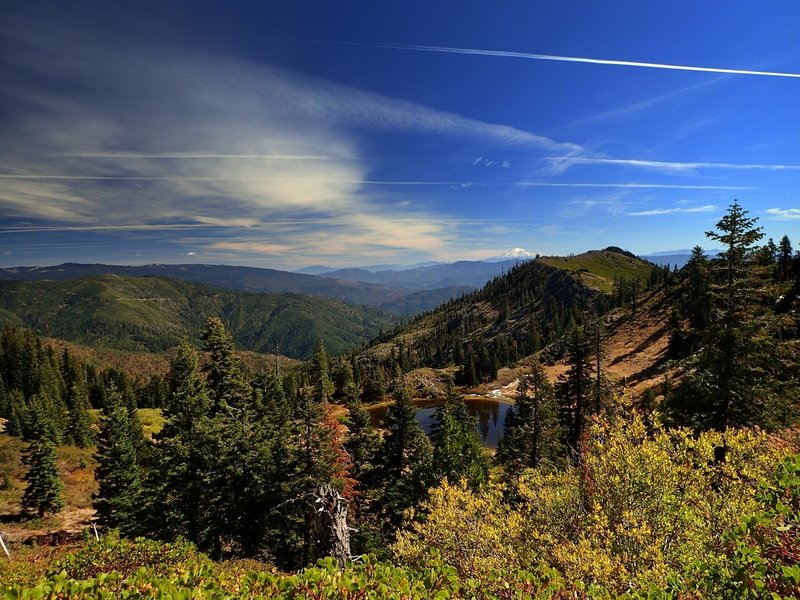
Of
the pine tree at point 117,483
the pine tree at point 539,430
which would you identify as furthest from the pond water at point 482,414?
the pine tree at point 117,483

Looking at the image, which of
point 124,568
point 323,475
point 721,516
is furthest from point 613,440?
point 323,475

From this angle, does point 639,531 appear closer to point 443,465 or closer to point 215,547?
point 443,465

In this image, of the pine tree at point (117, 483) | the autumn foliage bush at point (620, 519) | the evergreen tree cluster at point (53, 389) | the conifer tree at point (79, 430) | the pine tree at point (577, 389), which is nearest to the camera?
the autumn foliage bush at point (620, 519)

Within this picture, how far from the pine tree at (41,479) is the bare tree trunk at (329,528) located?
4500cm

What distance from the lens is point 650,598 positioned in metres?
6.72

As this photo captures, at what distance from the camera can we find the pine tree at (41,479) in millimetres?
42188

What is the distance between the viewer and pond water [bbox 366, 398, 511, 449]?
8781 centimetres

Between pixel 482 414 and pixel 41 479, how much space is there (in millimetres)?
88144

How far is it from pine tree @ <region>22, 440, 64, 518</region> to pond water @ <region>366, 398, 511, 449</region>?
5380 cm

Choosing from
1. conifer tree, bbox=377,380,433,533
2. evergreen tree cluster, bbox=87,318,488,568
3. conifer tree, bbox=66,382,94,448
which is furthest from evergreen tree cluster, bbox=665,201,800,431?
conifer tree, bbox=66,382,94,448

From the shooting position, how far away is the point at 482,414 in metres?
105

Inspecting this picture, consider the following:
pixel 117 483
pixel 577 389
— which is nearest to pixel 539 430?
pixel 577 389

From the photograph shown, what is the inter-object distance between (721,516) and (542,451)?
32.1m

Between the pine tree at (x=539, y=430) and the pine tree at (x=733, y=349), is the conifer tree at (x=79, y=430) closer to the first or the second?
the pine tree at (x=539, y=430)
